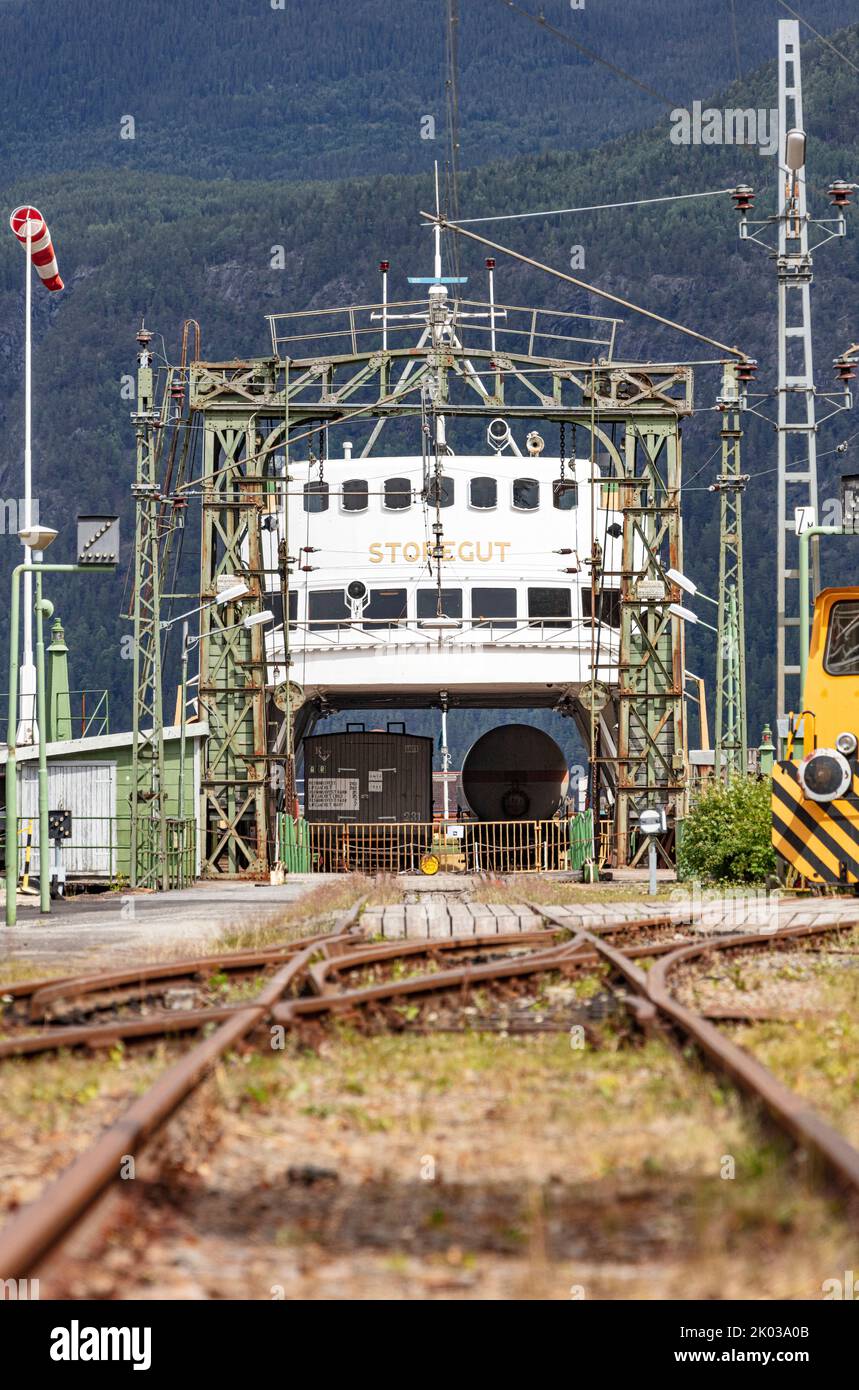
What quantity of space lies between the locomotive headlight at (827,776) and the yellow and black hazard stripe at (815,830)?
0.11 meters

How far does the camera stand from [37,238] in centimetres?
4606

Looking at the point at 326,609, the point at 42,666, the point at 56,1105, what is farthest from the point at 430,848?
the point at 56,1105

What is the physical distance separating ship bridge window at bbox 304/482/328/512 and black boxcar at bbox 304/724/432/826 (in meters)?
5.45

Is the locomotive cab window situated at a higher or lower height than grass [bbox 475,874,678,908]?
higher

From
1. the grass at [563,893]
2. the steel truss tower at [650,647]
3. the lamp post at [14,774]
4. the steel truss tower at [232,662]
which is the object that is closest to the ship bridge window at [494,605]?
the steel truss tower at [650,647]

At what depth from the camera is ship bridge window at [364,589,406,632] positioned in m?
43.2

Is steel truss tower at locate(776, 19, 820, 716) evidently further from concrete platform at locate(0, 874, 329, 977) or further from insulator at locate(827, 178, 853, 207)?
concrete platform at locate(0, 874, 329, 977)

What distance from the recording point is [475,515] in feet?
145

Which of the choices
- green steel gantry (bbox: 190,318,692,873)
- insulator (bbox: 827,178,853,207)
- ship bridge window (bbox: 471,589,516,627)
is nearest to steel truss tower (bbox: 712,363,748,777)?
green steel gantry (bbox: 190,318,692,873)

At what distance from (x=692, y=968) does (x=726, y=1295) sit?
7904 millimetres

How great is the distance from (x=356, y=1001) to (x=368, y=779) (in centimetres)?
3598

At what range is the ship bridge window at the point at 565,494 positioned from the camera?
142ft
